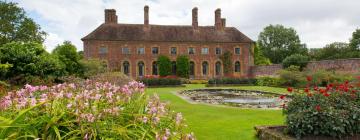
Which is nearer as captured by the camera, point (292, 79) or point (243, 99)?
point (243, 99)

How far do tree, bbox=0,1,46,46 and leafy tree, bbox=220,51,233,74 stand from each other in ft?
73.3

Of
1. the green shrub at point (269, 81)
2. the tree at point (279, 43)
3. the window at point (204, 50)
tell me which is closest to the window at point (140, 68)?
the window at point (204, 50)

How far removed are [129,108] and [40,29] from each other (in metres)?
35.7

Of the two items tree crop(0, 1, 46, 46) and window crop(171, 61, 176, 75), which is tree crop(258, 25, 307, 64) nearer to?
window crop(171, 61, 176, 75)

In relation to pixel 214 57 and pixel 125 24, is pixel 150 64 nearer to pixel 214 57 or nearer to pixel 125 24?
pixel 125 24

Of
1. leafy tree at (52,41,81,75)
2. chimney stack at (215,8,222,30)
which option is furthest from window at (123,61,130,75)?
leafy tree at (52,41,81,75)

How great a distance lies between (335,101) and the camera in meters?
4.81

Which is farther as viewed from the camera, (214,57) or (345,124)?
(214,57)

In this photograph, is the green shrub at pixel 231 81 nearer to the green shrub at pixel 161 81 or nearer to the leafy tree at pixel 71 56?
the green shrub at pixel 161 81

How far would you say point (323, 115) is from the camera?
4305 mm

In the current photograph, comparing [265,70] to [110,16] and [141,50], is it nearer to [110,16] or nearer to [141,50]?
[141,50]

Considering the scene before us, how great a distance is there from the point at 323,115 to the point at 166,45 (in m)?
Result: 30.0

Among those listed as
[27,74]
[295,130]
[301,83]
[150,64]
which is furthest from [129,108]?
[150,64]

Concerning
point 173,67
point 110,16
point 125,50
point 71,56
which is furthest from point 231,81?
point 110,16
